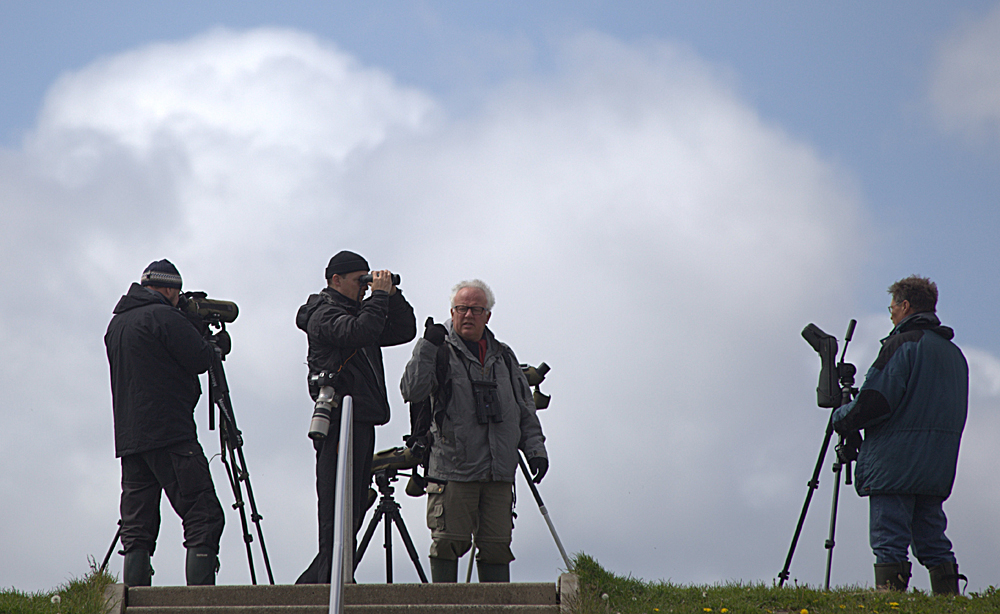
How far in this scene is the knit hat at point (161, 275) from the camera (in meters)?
6.49

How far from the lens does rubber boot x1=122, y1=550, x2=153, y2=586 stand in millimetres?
5938

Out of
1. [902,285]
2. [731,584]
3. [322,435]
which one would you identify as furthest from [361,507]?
[902,285]

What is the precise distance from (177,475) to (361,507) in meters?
1.05

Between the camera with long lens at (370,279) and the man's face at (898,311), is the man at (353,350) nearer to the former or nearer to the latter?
the camera with long lens at (370,279)

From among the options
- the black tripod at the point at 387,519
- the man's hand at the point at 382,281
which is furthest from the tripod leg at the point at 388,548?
the man's hand at the point at 382,281

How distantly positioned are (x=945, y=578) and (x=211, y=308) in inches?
199

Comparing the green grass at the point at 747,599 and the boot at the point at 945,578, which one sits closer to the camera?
the green grass at the point at 747,599

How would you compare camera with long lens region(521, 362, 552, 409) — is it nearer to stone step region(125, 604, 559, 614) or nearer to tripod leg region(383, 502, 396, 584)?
tripod leg region(383, 502, 396, 584)

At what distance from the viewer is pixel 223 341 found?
7.34m

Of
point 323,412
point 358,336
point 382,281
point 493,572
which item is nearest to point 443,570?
point 493,572

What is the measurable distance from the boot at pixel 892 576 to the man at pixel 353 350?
314 cm

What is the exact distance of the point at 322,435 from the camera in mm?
5980

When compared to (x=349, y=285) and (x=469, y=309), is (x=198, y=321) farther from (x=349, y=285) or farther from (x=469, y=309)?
(x=469, y=309)

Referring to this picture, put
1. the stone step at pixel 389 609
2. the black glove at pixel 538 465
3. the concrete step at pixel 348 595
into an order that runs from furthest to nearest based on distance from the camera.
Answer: the black glove at pixel 538 465 → the concrete step at pixel 348 595 → the stone step at pixel 389 609
